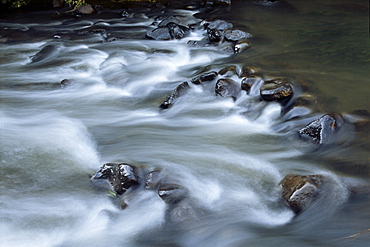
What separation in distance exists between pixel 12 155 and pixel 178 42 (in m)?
5.27

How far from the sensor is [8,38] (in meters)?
9.35

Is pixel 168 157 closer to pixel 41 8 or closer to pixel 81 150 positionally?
pixel 81 150

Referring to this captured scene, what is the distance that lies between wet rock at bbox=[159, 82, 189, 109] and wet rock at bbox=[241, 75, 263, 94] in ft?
2.93

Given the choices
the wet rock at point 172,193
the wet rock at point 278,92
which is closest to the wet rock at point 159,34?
the wet rock at point 278,92

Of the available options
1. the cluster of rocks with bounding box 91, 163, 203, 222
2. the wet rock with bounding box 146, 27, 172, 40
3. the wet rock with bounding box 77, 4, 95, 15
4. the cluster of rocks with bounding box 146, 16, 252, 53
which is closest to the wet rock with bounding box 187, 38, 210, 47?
the cluster of rocks with bounding box 146, 16, 252, 53

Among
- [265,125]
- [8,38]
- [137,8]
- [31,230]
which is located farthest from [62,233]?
[137,8]

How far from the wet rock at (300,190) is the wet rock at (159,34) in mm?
6013

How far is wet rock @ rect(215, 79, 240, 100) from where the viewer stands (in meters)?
6.30

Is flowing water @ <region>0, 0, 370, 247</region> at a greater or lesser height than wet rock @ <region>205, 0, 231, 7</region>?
lesser

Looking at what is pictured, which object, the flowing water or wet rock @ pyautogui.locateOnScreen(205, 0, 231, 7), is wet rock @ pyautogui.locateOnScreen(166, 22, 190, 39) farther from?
wet rock @ pyautogui.locateOnScreen(205, 0, 231, 7)

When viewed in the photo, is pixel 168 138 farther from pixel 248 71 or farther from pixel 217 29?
pixel 217 29

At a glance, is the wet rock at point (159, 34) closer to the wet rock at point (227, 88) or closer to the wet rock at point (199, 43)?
the wet rock at point (199, 43)

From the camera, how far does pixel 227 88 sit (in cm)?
634

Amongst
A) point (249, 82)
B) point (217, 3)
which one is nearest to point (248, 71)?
point (249, 82)
